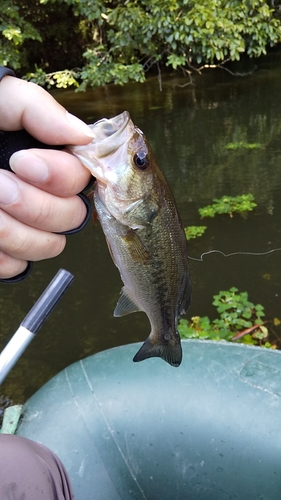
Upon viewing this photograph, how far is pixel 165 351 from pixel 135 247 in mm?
446

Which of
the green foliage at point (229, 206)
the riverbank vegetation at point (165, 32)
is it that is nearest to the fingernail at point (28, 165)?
the green foliage at point (229, 206)

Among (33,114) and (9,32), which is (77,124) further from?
(9,32)

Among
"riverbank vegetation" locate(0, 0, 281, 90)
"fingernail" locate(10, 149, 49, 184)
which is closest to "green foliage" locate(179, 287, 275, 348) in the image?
"fingernail" locate(10, 149, 49, 184)

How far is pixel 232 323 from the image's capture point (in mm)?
3486

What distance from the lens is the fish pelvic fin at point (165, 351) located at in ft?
5.25

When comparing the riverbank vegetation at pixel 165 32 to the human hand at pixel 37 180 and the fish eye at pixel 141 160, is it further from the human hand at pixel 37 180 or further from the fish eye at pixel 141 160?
the human hand at pixel 37 180

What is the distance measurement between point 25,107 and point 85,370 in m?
1.50

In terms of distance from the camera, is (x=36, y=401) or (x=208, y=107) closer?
(x=36, y=401)

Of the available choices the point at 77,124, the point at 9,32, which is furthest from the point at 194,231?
the point at 9,32

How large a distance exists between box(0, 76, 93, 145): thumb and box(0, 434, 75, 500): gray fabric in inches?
35.5

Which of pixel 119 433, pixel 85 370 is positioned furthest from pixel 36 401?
pixel 119 433

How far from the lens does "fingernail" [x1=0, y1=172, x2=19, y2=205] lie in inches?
43.2

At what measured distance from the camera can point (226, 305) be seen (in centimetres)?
376

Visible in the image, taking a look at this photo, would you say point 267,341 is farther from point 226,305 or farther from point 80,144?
point 80,144
